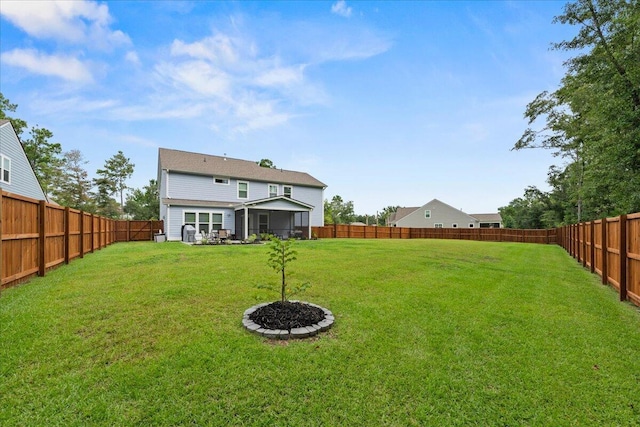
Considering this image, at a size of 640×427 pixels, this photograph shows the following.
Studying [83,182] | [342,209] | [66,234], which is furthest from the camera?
[342,209]

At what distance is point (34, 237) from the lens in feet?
19.8

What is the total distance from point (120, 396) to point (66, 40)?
14.8 metres

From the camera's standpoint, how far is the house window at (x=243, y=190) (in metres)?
21.8

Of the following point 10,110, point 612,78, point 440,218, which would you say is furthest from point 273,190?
point 440,218

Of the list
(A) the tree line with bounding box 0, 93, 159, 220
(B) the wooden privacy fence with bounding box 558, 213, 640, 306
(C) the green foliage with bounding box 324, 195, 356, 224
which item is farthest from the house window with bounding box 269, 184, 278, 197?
(C) the green foliage with bounding box 324, 195, 356, 224

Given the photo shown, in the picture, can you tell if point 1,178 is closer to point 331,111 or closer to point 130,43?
point 130,43

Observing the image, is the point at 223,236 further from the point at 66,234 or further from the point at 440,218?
the point at 440,218

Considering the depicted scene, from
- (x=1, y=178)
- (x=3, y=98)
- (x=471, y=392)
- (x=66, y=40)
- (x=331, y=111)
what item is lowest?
(x=471, y=392)

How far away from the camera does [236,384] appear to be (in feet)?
8.52

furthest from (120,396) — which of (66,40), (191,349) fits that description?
(66,40)

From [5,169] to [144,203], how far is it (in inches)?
1207

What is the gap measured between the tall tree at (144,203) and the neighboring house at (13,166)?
2333 cm

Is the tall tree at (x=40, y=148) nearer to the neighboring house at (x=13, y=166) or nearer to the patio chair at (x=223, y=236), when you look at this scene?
the neighboring house at (x=13, y=166)

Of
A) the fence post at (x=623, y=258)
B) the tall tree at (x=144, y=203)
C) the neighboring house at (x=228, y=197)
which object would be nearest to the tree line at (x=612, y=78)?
the fence post at (x=623, y=258)
